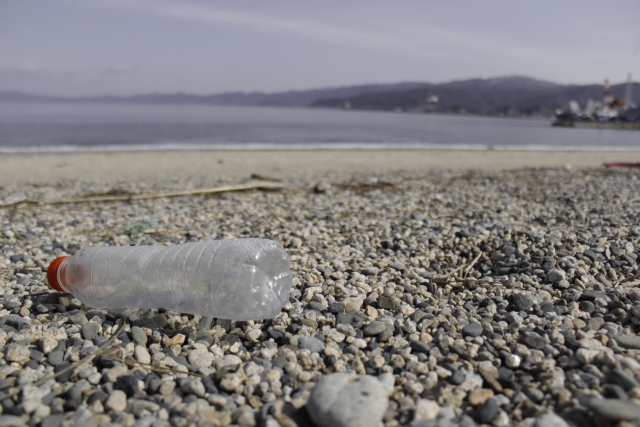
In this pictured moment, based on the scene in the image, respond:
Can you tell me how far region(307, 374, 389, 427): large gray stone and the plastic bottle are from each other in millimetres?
806

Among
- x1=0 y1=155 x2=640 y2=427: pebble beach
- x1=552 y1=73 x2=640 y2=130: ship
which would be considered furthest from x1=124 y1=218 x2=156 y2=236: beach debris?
x1=552 y1=73 x2=640 y2=130: ship

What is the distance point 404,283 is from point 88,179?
8396mm

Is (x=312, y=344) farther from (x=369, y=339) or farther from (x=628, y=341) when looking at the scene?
(x=628, y=341)

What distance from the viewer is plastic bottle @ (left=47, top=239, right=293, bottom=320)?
245 cm

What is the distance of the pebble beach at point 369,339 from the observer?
5.51 ft

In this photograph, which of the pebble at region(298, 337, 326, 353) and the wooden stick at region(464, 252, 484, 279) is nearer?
the pebble at region(298, 337, 326, 353)

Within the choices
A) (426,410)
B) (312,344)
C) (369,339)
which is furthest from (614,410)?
(312,344)

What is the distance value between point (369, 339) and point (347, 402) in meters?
0.66

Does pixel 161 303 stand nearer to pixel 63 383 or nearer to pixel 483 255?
pixel 63 383

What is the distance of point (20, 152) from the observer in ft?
54.9

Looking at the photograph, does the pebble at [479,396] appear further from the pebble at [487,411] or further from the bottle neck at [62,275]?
the bottle neck at [62,275]

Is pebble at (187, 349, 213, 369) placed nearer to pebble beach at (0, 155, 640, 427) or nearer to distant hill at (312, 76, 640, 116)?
pebble beach at (0, 155, 640, 427)

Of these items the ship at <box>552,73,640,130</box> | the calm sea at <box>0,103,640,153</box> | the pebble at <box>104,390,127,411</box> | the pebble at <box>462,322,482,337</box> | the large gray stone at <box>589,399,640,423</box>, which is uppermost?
the ship at <box>552,73,640,130</box>

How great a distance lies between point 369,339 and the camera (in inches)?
88.3
